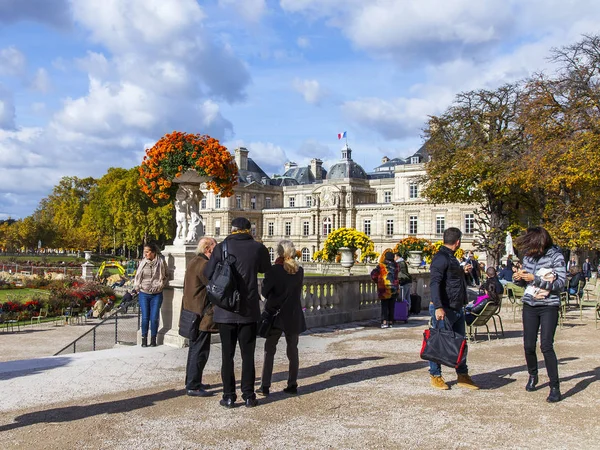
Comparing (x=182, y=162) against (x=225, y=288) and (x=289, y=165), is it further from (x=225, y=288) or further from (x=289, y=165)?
(x=289, y=165)

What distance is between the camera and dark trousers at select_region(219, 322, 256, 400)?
5.74 metres

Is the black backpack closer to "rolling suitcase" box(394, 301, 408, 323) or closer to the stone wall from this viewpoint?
the stone wall

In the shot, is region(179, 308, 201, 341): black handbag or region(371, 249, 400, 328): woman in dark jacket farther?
region(371, 249, 400, 328): woman in dark jacket

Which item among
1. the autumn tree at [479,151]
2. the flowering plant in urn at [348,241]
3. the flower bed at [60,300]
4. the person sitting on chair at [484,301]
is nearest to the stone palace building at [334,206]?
the flowering plant in urn at [348,241]

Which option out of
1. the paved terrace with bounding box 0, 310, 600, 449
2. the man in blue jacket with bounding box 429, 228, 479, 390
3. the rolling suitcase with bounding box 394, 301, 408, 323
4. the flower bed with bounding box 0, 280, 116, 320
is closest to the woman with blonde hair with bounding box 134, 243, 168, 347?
the paved terrace with bounding box 0, 310, 600, 449

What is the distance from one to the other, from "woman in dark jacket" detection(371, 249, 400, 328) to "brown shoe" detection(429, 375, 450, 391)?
5.14 meters

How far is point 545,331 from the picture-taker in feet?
20.0

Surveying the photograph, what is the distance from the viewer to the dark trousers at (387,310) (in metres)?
11.8

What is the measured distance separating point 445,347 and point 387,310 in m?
5.60

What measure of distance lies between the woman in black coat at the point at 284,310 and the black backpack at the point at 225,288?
2.13 ft

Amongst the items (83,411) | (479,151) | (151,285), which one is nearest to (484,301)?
(151,285)

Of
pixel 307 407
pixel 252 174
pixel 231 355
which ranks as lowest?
pixel 307 407

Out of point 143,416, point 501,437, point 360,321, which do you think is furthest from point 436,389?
point 360,321

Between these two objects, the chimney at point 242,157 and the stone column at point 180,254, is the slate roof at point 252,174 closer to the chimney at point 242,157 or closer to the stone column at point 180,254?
the chimney at point 242,157
